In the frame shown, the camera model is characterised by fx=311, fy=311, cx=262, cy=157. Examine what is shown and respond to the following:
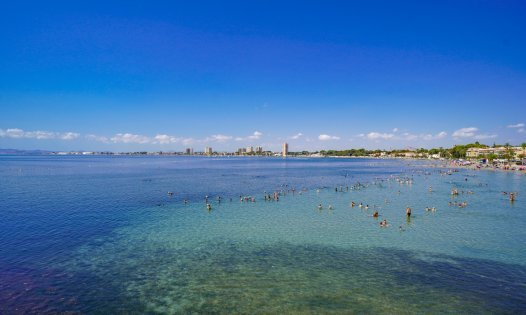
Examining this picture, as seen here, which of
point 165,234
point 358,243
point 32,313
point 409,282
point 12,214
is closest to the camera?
point 32,313

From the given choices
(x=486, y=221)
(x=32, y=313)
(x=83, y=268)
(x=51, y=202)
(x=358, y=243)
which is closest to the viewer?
(x=32, y=313)

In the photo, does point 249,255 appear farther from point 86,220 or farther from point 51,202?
point 51,202

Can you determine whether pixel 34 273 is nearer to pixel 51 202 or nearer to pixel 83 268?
pixel 83 268

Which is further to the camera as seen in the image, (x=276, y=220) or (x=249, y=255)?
(x=276, y=220)

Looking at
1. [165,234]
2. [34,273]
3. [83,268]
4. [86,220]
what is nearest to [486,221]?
[165,234]

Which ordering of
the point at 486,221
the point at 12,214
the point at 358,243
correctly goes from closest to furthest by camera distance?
the point at 358,243 < the point at 486,221 < the point at 12,214

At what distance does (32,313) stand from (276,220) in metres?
27.2

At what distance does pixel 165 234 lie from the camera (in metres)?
33.2

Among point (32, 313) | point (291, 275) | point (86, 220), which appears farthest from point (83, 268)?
point (86, 220)

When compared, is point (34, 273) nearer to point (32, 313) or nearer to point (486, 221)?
point (32, 313)

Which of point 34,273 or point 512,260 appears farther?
point 512,260

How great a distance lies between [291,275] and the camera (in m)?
22.0

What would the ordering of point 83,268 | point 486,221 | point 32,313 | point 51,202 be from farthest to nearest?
1. point 51,202
2. point 486,221
3. point 83,268
4. point 32,313

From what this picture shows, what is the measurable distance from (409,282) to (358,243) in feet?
29.6
